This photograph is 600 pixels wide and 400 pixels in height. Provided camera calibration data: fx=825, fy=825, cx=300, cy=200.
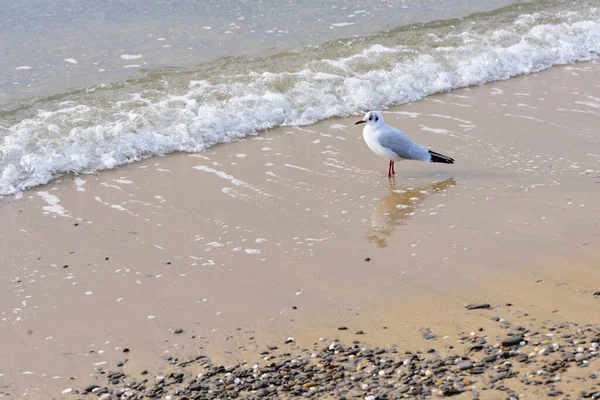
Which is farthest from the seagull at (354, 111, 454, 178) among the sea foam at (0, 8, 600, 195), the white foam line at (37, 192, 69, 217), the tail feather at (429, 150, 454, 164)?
the white foam line at (37, 192, 69, 217)

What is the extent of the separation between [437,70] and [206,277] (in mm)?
5776

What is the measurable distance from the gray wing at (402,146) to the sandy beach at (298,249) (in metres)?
0.19

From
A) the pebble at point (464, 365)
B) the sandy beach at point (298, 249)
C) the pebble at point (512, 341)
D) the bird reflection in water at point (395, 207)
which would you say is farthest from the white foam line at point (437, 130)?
the pebble at point (464, 365)

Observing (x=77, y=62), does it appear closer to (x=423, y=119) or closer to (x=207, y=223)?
(x=423, y=119)

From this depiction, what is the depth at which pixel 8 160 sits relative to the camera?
744 centimetres

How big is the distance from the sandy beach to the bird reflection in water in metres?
0.02

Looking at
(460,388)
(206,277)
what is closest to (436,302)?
(460,388)

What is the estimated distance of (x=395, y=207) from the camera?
621 cm

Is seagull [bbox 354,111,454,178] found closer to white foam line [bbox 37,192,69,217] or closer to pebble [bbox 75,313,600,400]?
white foam line [bbox 37,192,69,217]

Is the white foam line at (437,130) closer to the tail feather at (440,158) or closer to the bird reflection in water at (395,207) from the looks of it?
the tail feather at (440,158)

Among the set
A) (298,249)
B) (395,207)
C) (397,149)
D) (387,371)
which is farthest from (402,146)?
(387,371)

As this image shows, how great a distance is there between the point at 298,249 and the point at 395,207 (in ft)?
3.50

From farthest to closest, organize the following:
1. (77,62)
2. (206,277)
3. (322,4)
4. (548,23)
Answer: (322,4)
(548,23)
(77,62)
(206,277)

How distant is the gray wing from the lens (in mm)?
6836
